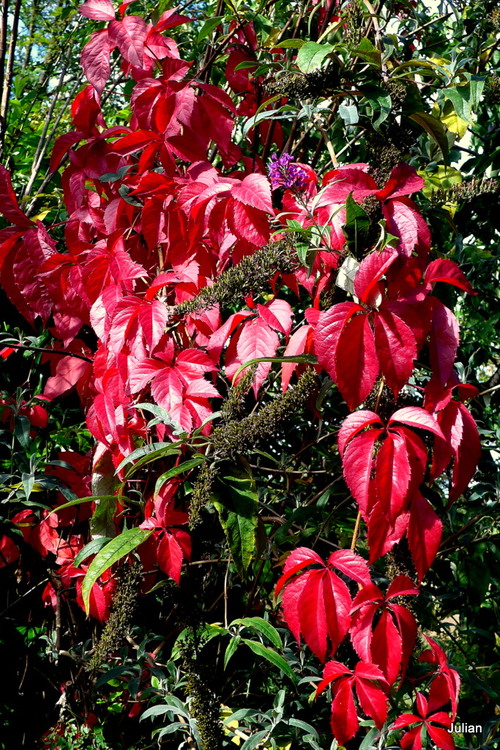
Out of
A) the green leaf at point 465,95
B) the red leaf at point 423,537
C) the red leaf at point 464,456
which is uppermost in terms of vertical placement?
the green leaf at point 465,95

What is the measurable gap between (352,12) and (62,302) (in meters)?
0.80

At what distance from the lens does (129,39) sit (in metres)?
1.50

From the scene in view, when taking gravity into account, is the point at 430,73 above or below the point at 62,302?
above

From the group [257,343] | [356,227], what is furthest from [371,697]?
[356,227]

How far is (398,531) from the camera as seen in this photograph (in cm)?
101

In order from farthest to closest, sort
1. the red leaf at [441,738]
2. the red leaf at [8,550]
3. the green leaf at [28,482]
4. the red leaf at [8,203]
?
1. the red leaf at [8,550]
2. the red leaf at [8,203]
3. the green leaf at [28,482]
4. the red leaf at [441,738]

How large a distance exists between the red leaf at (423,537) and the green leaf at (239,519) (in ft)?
0.81

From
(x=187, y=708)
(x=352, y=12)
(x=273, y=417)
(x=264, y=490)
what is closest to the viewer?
(x=273, y=417)

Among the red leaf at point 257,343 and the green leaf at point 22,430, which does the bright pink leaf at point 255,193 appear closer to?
the red leaf at point 257,343

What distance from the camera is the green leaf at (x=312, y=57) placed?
105 centimetres

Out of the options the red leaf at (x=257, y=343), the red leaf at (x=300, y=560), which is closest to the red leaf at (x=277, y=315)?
the red leaf at (x=257, y=343)

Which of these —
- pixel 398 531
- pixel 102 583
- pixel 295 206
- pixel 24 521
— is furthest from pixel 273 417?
pixel 24 521

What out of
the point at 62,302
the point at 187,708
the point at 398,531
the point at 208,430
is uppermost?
the point at 62,302

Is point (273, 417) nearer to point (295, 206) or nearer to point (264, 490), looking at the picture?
point (295, 206)
